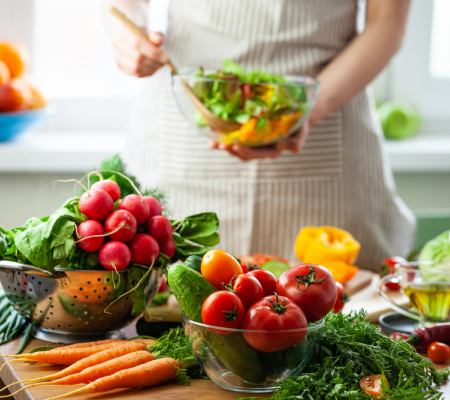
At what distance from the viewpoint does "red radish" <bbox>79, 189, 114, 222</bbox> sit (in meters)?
0.86

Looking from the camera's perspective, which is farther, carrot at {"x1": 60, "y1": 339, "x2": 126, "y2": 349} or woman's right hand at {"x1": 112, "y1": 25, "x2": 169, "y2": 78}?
woman's right hand at {"x1": 112, "y1": 25, "x2": 169, "y2": 78}

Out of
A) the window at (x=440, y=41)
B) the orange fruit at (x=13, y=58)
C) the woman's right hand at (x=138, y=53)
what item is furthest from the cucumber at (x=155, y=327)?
the window at (x=440, y=41)

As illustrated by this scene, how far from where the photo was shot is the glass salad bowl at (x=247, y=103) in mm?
1200

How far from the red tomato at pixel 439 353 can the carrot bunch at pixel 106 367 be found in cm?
42

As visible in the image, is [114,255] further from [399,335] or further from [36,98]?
[36,98]

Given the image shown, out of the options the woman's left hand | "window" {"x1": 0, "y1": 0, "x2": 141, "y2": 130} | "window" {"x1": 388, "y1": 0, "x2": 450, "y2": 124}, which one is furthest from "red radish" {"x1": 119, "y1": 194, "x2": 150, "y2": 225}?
"window" {"x1": 388, "y1": 0, "x2": 450, "y2": 124}

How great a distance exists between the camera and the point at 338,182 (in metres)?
1.71

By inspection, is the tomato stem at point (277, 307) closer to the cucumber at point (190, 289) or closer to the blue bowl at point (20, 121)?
the cucumber at point (190, 289)

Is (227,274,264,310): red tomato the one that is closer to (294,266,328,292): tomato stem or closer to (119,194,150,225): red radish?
(294,266,328,292): tomato stem

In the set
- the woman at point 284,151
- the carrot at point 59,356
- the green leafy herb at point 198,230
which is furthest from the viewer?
the woman at point 284,151

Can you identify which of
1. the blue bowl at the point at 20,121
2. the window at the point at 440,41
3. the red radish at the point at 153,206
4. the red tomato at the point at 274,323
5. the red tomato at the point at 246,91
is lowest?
the red tomato at the point at 274,323

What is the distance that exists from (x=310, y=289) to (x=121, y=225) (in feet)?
1.03

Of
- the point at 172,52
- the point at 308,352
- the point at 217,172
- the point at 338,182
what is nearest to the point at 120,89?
the point at 172,52

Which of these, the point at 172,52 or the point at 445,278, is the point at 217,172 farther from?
the point at 445,278
